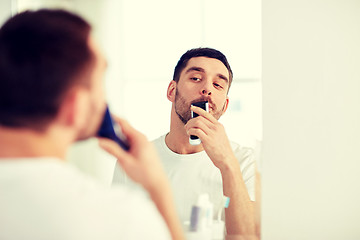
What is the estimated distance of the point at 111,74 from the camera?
878 millimetres

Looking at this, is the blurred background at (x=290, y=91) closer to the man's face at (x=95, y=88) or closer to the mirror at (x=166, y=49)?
the mirror at (x=166, y=49)

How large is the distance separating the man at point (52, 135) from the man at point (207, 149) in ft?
1.28

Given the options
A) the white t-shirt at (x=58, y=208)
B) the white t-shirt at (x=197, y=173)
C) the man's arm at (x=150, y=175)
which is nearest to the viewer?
the white t-shirt at (x=58, y=208)

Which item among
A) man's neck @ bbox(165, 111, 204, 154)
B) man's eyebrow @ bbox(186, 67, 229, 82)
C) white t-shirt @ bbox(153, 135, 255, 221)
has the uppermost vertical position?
man's eyebrow @ bbox(186, 67, 229, 82)

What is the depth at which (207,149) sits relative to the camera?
0.85 metres

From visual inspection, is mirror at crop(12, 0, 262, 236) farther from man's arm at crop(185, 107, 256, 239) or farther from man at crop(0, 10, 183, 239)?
man at crop(0, 10, 183, 239)

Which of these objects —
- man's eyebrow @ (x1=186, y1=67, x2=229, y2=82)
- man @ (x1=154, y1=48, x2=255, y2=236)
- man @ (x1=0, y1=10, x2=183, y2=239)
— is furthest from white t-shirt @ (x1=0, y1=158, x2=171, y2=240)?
man's eyebrow @ (x1=186, y1=67, x2=229, y2=82)

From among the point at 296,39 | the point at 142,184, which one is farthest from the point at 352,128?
the point at 142,184

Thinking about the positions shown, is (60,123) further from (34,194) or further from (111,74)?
(111,74)

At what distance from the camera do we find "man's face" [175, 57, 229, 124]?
873mm

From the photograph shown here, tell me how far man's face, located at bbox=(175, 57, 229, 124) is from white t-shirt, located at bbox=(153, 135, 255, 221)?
91 mm

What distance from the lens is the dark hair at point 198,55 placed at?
0.88 m

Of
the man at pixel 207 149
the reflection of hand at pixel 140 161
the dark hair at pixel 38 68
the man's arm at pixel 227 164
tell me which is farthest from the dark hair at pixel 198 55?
the dark hair at pixel 38 68

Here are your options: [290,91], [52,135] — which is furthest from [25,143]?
[290,91]
